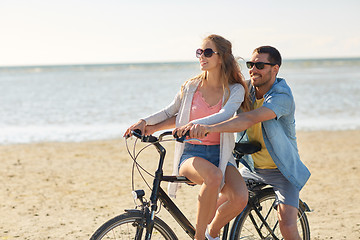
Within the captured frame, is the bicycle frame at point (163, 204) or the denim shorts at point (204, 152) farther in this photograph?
the denim shorts at point (204, 152)

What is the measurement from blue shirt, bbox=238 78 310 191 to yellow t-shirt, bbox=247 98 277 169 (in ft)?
0.47

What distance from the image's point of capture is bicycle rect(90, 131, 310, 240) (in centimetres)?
301

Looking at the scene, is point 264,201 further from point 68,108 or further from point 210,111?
point 68,108

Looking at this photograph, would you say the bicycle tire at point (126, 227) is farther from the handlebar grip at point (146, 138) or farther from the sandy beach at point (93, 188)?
the sandy beach at point (93, 188)

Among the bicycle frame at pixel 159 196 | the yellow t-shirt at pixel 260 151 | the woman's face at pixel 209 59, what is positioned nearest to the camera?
the bicycle frame at pixel 159 196

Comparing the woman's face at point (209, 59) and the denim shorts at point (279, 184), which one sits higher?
the woman's face at point (209, 59)

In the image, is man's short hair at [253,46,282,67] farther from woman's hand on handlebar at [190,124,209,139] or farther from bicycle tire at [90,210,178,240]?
bicycle tire at [90,210,178,240]

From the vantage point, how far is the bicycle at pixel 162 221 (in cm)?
301

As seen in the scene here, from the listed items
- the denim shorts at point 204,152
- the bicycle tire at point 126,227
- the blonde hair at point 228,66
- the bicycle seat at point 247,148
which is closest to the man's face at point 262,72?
the blonde hair at point 228,66

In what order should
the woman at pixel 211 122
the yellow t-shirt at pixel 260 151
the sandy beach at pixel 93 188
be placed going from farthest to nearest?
the sandy beach at pixel 93 188 → the yellow t-shirt at pixel 260 151 → the woman at pixel 211 122

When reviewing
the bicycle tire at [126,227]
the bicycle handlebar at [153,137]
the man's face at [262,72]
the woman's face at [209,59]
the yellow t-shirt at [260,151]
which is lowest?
the bicycle tire at [126,227]

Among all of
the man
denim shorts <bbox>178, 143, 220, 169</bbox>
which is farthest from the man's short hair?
denim shorts <bbox>178, 143, 220, 169</bbox>

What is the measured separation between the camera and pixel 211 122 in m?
3.19

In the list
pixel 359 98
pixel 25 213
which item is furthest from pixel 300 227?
pixel 359 98
